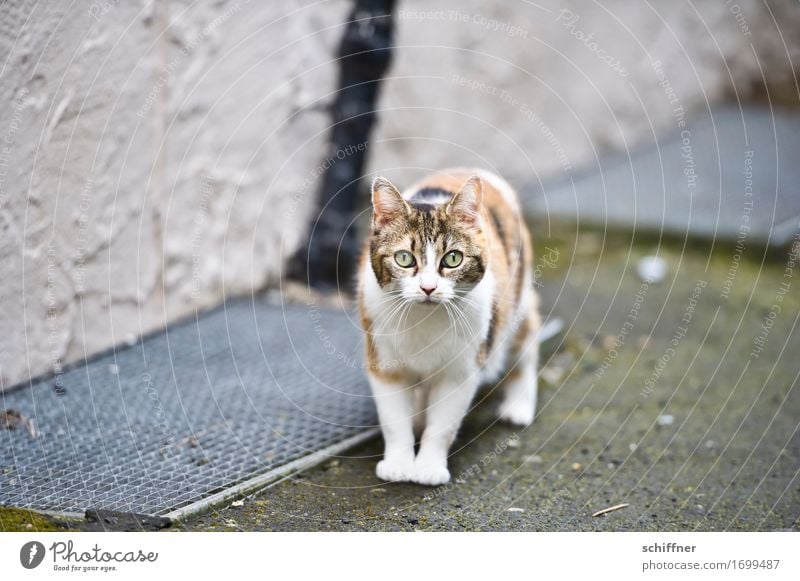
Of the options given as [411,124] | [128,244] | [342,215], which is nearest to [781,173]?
[411,124]

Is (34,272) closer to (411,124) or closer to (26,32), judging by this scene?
(26,32)

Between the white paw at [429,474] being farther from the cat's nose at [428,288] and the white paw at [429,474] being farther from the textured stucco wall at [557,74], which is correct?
the textured stucco wall at [557,74]

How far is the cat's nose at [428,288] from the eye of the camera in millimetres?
1943

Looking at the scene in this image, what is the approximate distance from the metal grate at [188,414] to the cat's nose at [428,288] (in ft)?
1.89

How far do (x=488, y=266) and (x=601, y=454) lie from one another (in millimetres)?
658

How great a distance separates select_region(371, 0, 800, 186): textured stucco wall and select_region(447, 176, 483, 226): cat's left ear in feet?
6.93

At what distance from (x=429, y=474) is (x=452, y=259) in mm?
551

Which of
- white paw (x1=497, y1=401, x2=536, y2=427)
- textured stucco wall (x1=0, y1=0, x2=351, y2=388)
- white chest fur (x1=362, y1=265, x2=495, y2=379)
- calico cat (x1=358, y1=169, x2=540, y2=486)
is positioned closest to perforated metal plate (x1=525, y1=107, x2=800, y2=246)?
textured stucco wall (x1=0, y1=0, x2=351, y2=388)

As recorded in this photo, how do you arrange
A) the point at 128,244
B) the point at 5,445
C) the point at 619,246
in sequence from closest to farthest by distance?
the point at 5,445
the point at 128,244
the point at 619,246

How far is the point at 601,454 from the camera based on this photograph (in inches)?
92.1

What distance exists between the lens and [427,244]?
6.56ft
